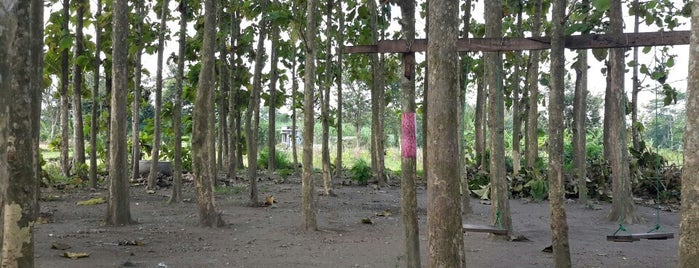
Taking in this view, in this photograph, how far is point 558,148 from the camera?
19.9 ft

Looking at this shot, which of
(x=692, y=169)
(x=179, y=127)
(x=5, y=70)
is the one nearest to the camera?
(x=5, y=70)

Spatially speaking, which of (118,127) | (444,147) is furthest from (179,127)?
(444,147)

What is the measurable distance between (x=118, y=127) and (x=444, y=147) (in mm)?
6510

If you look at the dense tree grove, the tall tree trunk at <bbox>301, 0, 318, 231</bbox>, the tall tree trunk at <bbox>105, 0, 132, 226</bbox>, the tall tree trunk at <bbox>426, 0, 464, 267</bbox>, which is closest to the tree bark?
the dense tree grove

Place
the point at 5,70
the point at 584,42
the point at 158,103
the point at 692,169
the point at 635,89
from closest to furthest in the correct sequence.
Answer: the point at 5,70, the point at 692,169, the point at 584,42, the point at 635,89, the point at 158,103

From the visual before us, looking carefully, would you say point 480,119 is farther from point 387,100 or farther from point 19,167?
point 19,167

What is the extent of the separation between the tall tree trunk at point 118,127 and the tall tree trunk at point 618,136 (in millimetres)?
7767

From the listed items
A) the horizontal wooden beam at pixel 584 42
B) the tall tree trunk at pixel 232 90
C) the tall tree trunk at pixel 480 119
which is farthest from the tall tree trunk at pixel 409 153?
the tall tree trunk at pixel 480 119

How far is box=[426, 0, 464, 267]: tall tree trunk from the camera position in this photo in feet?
13.9

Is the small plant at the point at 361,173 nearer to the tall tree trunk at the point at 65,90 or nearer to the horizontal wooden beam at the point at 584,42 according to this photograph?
the tall tree trunk at the point at 65,90

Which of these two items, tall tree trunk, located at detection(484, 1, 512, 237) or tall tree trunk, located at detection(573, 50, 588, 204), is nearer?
tall tree trunk, located at detection(484, 1, 512, 237)

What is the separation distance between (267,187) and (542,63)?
1027cm

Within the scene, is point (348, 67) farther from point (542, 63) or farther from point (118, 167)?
A: point (118, 167)

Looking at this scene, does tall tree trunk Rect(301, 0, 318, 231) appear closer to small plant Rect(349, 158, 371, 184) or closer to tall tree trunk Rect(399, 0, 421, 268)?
tall tree trunk Rect(399, 0, 421, 268)
